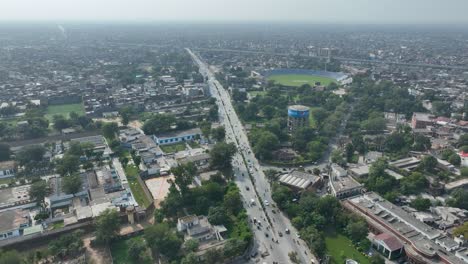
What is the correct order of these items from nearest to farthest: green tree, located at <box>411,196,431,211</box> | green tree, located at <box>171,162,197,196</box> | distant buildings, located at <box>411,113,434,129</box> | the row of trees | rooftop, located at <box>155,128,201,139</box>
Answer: the row of trees → green tree, located at <box>411,196,431,211</box> → green tree, located at <box>171,162,197,196</box> → rooftop, located at <box>155,128,201,139</box> → distant buildings, located at <box>411,113,434,129</box>

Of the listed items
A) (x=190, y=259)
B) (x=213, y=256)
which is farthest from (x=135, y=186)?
(x=213, y=256)

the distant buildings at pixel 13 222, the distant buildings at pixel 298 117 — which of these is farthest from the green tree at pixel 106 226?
the distant buildings at pixel 298 117

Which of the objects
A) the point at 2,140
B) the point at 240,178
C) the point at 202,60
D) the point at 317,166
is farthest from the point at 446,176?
the point at 202,60

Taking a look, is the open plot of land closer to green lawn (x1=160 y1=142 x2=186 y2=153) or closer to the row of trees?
green lawn (x1=160 y1=142 x2=186 y2=153)

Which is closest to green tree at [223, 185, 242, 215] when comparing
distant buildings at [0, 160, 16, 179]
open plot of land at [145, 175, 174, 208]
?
open plot of land at [145, 175, 174, 208]

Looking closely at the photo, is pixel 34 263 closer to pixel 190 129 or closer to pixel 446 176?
pixel 190 129

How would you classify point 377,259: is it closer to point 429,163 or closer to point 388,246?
point 388,246

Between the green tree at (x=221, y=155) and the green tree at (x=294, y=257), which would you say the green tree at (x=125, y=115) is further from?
the green tree at (x=294, y=257)
